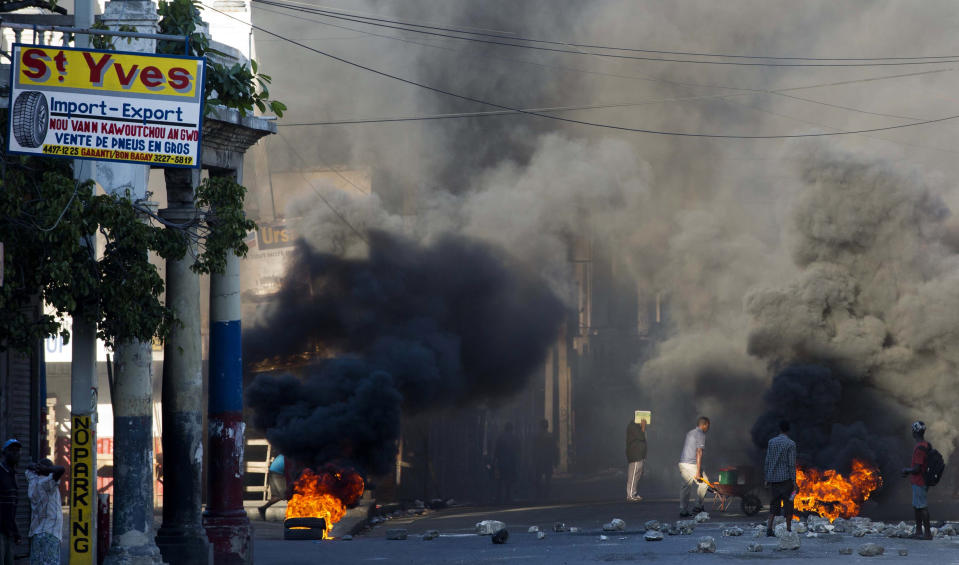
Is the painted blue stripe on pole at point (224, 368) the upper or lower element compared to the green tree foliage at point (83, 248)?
lower

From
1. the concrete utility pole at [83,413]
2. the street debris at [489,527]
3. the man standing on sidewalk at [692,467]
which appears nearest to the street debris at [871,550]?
the street debris at [489,527]

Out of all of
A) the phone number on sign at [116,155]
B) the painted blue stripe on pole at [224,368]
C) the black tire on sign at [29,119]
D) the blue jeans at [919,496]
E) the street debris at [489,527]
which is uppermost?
the black tire on sign at [29,119]

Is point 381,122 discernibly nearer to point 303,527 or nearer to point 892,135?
point 892,135

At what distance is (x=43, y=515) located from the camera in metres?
9.75

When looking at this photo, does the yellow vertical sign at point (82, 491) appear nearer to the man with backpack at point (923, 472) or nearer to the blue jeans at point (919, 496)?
the man with backpack at point (923, 472)

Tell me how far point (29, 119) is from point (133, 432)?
3.04 meters

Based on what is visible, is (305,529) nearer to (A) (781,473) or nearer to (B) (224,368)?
(B) (224,368)

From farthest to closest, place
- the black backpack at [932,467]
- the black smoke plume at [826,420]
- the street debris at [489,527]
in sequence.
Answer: the black smoke plume at [826,420] → the street debris at [489,527] → the black backpack at [932,467]

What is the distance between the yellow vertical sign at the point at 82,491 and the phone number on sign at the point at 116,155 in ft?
7.51

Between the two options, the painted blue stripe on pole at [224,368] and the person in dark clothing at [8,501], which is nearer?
the person in dark clothing at [8,501]

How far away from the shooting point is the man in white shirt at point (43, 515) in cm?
972

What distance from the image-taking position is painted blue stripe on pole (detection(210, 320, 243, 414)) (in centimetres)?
1298

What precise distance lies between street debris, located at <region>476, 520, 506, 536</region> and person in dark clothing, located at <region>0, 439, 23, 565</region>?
6.66 meters

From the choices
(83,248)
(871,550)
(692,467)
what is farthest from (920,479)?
(83,248)
